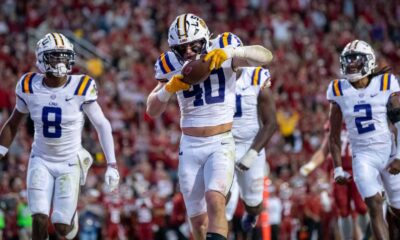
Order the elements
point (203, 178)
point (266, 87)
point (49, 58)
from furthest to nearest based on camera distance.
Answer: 1. point (266, 87)
2. point (49, 58)
3. point (203, 178)

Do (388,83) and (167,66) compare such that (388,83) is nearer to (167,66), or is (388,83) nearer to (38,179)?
(167,66)

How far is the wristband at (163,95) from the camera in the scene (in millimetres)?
7333

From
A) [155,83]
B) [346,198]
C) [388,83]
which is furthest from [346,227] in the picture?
[155,83]

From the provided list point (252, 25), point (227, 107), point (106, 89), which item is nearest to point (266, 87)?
point (227, 107)

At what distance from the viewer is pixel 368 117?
350 inches

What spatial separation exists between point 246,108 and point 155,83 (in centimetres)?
786

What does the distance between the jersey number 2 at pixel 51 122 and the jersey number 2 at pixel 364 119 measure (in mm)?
2672

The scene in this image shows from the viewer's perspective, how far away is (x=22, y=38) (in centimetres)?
1762

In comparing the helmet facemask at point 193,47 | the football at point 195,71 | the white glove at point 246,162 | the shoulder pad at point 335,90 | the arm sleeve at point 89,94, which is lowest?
the white glove at point 246,162

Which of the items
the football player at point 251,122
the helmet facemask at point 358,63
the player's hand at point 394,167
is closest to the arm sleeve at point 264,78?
the football player at point 251,122

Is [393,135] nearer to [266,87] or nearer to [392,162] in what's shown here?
[392,162]

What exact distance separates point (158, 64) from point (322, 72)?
11300mm

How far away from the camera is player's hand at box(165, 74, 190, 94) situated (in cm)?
715

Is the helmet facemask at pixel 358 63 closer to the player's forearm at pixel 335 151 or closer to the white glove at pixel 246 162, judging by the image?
the player's forearm at pixel 335 151
